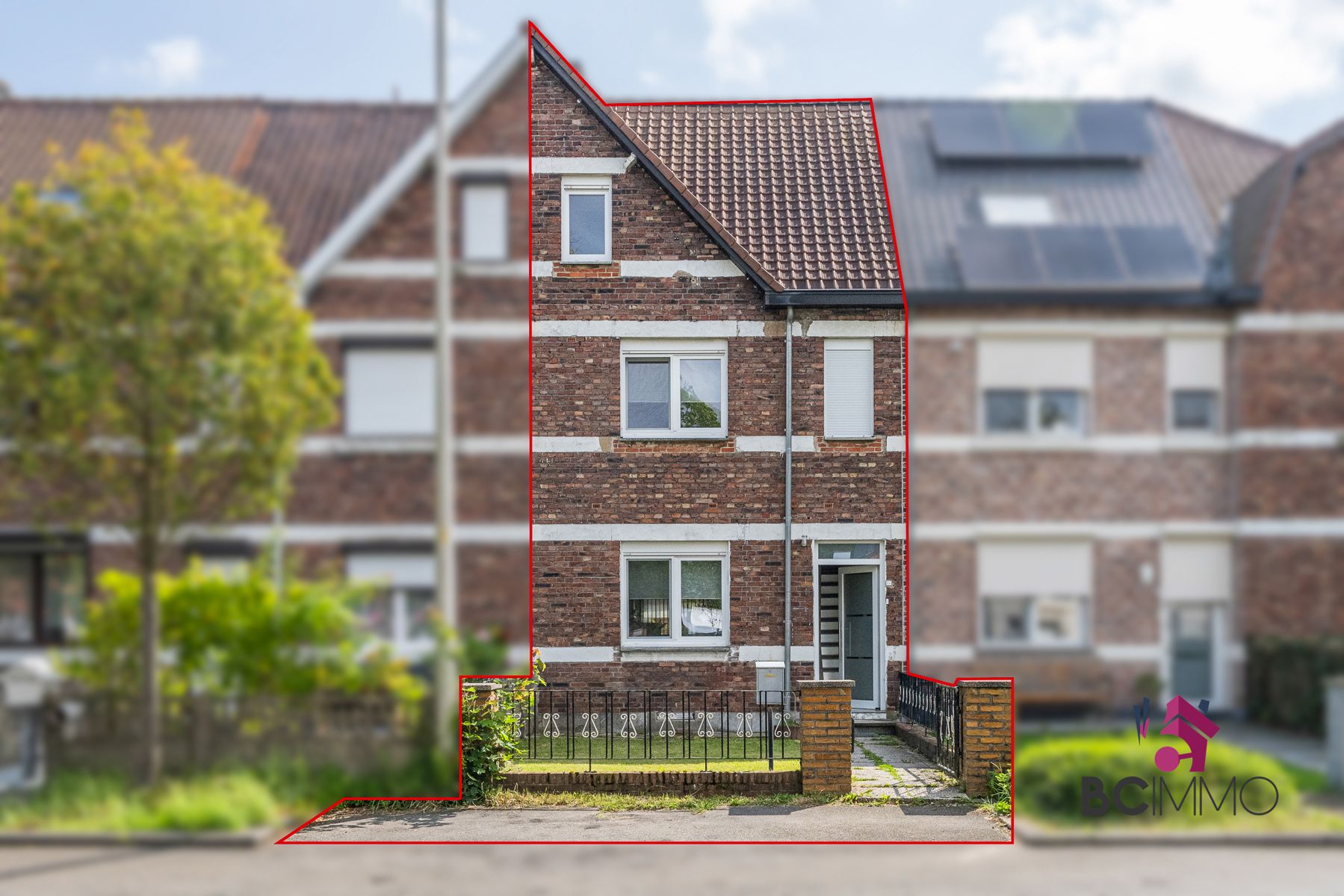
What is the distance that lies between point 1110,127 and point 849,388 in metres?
3.37

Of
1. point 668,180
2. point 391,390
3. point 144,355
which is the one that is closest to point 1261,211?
point 391,390

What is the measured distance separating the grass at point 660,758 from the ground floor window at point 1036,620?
3570 millimetres

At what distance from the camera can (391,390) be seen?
2.10m

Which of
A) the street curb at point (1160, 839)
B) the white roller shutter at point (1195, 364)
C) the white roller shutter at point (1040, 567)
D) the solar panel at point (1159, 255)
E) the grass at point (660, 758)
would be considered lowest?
the grass at point (660, 758)

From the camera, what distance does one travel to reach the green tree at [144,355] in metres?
2.07

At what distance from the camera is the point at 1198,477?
6.14 ft

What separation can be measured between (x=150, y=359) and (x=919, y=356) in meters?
1.76

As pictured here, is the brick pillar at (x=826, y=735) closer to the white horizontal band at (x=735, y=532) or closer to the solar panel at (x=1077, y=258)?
the white horizontal band at (x=735, y=532)

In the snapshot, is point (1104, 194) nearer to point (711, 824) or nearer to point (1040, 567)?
point (1040, 567)

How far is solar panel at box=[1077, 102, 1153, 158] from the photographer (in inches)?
87.7

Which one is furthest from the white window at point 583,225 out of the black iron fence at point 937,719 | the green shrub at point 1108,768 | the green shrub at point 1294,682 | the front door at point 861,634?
the green shrub at point 1294,682

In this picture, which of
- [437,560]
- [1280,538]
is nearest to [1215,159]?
[1280,538]

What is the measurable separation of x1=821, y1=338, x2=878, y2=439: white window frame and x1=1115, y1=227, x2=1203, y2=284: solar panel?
138 inches

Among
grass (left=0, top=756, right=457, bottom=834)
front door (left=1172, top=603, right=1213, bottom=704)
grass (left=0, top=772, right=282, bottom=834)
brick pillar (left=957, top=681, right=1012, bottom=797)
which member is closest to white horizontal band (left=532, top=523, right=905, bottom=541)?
brick pillar (left=957, top=681, right=1012, bottom=797)
